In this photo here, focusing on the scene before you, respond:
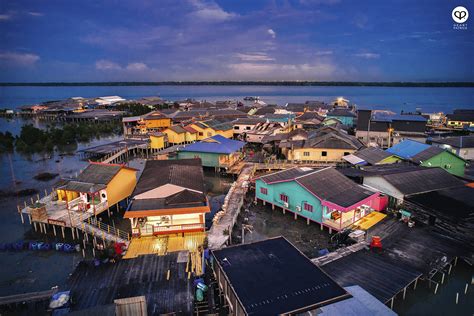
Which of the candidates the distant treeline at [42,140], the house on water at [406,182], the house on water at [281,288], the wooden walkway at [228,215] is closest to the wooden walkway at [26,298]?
the house on water at [281,288]

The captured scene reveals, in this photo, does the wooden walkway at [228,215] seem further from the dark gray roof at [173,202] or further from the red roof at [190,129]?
the red roof at [190,129]

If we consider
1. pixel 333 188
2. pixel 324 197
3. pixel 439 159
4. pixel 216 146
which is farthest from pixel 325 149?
pixel 324 197

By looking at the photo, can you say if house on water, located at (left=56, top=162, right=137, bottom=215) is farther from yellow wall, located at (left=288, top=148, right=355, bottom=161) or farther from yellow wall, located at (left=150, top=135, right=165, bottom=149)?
yellow wall, located at (left=150, top=135, right=165, bottom=149)

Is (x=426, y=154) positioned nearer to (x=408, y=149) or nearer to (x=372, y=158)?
(x=408, y=149)

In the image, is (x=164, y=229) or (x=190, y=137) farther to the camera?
(x=190, y=137)

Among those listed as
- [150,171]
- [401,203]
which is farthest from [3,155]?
[401,203]

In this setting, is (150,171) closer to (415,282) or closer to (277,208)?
(277,208)

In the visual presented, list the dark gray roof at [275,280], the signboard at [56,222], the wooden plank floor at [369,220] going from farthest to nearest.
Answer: the signboard at [56,222]
the wooden plank floor at [369,220]
the dark gray roof at [275,280]
